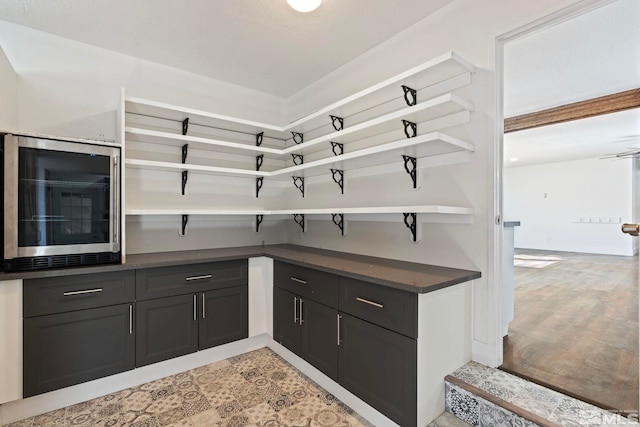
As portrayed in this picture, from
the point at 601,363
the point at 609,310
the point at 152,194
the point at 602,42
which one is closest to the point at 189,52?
the point at 152,194

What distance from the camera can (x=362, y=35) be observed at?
2295 mm

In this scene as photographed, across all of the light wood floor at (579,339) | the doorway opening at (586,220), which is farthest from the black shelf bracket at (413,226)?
the light wood floor at (579,339)

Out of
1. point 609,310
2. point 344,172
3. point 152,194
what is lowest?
point 609,310

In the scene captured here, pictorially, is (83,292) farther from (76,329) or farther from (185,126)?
(185,126)

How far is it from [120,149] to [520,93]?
396 centimetres

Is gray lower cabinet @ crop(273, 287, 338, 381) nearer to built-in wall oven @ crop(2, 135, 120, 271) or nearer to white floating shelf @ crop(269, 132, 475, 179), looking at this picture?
white floating shelf @ crop(269, 132, 475, 179)

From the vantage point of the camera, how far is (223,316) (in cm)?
246

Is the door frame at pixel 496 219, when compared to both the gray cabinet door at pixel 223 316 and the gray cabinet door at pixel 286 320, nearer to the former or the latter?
the gray cabinet door at pixel 286 320

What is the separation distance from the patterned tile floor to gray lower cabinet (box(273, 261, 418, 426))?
0.18m

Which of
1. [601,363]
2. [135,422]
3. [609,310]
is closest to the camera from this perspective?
[135,422]

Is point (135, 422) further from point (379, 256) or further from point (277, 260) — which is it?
point (379, 256)

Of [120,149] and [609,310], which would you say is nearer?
[120,149]

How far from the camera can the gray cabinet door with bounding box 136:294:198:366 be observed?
6.98ft

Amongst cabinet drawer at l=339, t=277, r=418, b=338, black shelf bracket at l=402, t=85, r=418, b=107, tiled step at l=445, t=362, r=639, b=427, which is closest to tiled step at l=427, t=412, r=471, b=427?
tiled step at l=445, t=362, r=639, b=427
